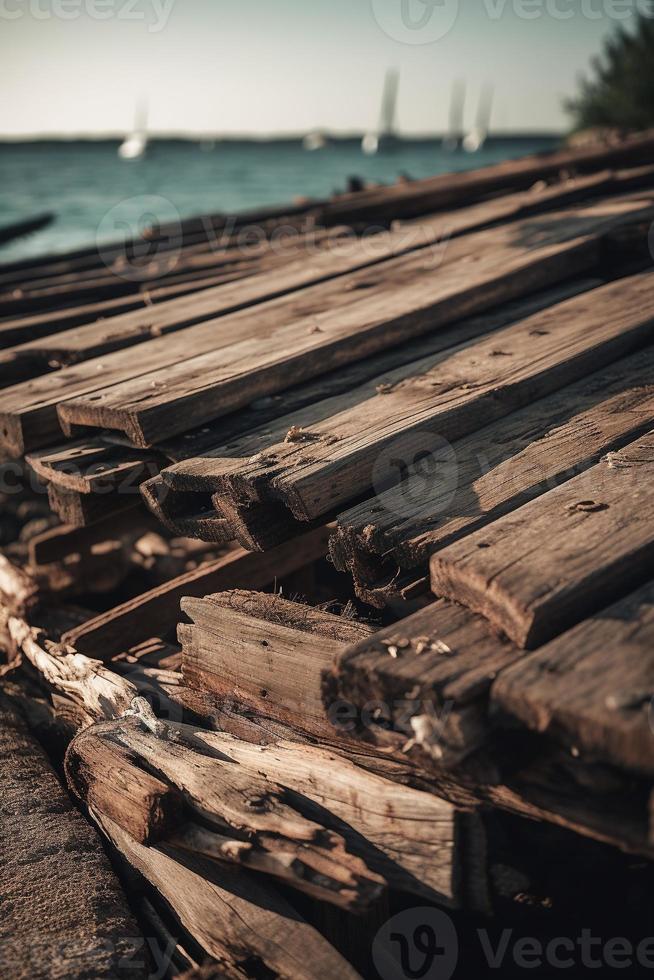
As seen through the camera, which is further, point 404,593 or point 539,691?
point 404,593

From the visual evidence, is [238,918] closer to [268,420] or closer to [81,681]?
[81,681]

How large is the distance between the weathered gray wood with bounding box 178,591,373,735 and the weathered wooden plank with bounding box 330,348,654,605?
0.76 ft

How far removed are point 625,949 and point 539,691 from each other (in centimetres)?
138

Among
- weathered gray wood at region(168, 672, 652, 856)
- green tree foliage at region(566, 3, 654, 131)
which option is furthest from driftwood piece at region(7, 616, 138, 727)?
green tree foliage at region(566, 3, 654, 131)

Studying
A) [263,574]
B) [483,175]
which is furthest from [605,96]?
[263,574]

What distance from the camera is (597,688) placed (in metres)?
1.60

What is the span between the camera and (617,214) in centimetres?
448

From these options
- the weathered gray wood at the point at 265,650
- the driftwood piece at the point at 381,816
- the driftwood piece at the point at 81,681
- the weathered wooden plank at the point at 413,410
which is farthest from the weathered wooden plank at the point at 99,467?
the driftwood piece at the point at 381,816

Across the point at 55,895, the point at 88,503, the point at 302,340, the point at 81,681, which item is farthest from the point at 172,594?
the point at 55,895

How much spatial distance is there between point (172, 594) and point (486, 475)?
1776 millimetres

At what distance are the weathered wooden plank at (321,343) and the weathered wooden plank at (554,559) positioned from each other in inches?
49.7

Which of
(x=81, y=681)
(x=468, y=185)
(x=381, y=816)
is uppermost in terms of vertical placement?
(x=468, y=185)

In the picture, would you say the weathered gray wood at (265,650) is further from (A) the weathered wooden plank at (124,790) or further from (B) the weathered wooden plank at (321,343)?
(B) the weathered wooden plank at (321,343)

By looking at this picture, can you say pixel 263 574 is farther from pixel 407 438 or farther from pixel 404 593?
pixel 404 593
